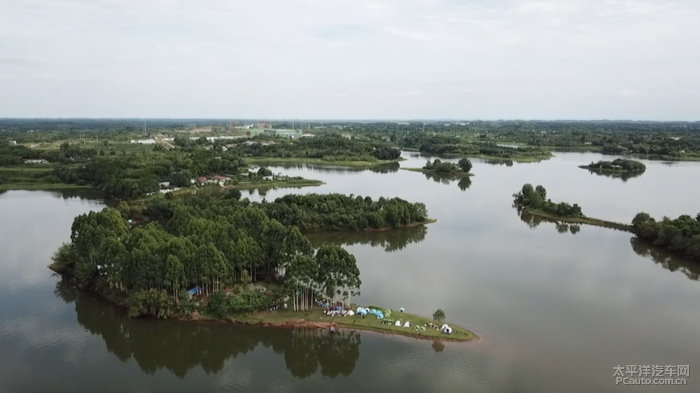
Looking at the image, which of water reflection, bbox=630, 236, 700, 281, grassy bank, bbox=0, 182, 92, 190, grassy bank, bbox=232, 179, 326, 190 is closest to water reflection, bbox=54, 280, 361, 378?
water reflection, bbox=630, 236, 700, 281

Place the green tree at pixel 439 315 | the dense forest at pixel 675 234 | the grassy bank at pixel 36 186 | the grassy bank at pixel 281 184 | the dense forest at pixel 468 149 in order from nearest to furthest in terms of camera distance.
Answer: the green tree at pixel 439 315 < the dense forest at pixel 675 234 < the grassy bank at pixel 36 186 < the grassy bank at pixel 281 184 < the dense forest at pixel 468 149

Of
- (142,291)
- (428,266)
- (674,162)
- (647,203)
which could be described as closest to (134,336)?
(142,291)

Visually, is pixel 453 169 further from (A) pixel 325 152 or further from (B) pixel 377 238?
(B) pixel 377 238

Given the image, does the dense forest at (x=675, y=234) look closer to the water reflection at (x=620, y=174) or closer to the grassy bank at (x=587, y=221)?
the grassy bank at (x=587, y=221)

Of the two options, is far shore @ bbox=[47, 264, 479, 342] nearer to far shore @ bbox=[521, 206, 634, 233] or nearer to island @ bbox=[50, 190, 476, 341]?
island @ bbox=[50, 190, 476, 341]

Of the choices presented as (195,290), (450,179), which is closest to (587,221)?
(450,179)

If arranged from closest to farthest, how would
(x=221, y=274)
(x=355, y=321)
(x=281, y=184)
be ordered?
(x=355, y=321) < (x=221, y=274) < (x=281, y=184)

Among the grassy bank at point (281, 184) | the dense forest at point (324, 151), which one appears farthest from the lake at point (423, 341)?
the dense forest at point (324, 151)
